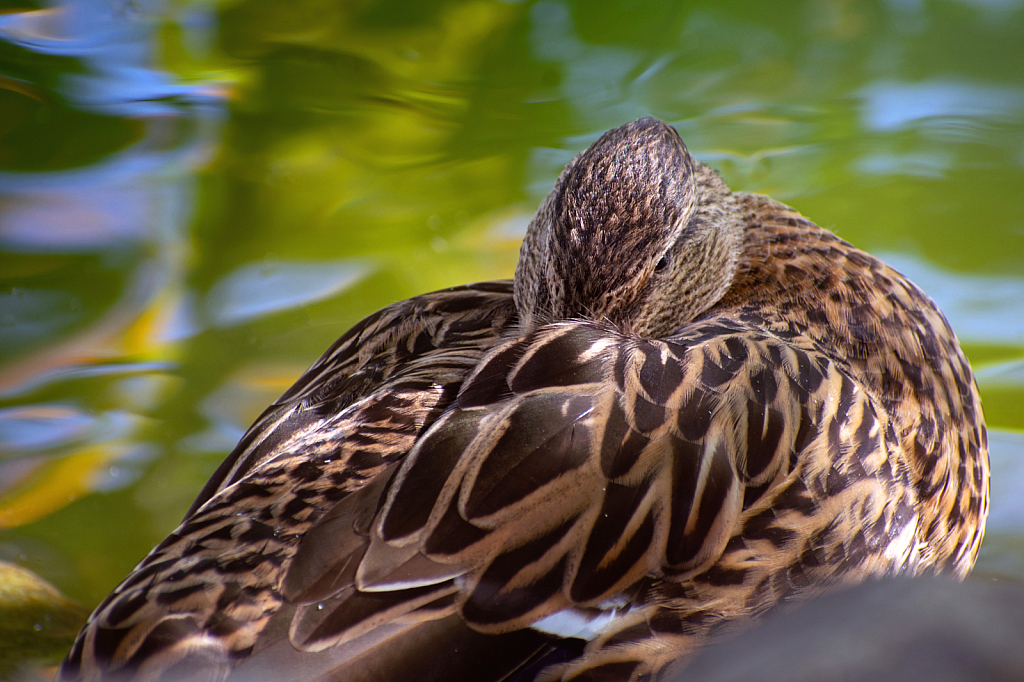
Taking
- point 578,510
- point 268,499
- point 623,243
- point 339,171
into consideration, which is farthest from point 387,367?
point 339,171

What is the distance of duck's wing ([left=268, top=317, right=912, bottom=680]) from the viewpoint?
4.63 ft

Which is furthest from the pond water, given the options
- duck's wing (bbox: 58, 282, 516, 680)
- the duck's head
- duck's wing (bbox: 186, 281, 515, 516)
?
the duck's head

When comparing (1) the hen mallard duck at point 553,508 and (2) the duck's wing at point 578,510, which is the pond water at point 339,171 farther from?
(2) the duck's wing at point 578,510

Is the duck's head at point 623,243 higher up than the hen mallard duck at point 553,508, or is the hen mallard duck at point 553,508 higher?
the duck's head at point 623,243

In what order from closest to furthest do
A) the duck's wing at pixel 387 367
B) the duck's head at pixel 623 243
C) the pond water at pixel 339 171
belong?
the duck's wing at pixel 387 367 → the duck's head at pixel 623 243 → the pond water at pixel 339 171

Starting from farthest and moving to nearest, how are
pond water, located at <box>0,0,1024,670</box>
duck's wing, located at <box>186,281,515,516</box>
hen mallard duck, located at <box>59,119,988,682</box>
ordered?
1. pond water, located at <box>0,0,1024,670</box>
2. duck's wing, located at <box>186,281,515,516</box>
3. hen mallard duck, located at <box>59,119,988,682</box>

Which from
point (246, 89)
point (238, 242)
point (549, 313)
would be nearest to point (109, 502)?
point (238, 242)

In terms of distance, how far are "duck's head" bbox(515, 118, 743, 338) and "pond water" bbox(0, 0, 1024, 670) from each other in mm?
1168

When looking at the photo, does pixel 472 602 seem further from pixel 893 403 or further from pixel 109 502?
pixel 109 502

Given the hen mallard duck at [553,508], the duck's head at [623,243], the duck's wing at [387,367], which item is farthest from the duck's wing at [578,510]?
the duck's head at [623,243]

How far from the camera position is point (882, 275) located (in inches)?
95.1

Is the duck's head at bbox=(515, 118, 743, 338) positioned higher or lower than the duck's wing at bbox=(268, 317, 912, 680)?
higher

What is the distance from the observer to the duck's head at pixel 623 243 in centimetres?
210

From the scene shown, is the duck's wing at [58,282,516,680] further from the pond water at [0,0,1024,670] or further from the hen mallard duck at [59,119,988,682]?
the pond water at [0,0,1024,670]
